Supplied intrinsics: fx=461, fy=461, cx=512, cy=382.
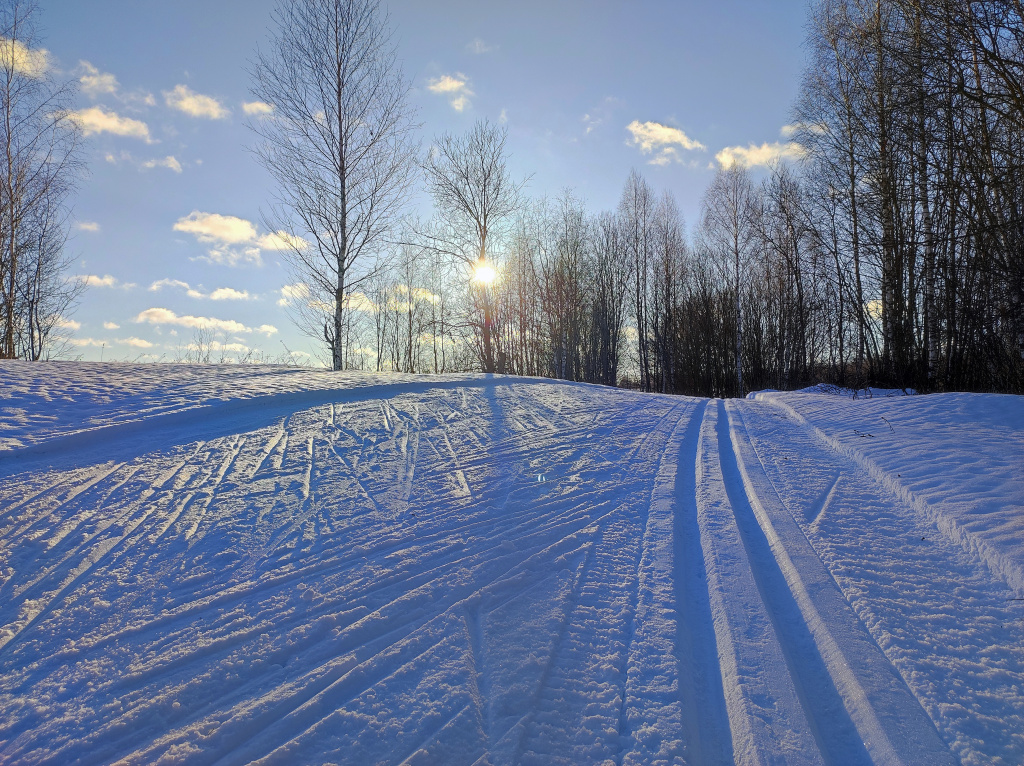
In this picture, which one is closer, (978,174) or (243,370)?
(978,174)

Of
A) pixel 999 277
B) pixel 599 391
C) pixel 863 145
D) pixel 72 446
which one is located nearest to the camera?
pixel 72 446

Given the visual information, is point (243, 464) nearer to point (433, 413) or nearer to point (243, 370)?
point (433, 413)

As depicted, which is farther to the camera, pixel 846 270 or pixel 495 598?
pixel 846 270

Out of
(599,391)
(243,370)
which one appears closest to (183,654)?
(243,370)

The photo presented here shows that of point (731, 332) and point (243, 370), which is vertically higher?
point (731, 332)

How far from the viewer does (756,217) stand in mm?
22531

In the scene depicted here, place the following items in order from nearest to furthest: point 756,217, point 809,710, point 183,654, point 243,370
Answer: point 809,710, point 183,654, point 243,370, point 756,217

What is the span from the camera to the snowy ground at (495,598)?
72.9 inches

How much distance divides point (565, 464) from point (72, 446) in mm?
5009

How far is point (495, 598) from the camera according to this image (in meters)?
2.72

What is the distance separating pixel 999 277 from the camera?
779cm

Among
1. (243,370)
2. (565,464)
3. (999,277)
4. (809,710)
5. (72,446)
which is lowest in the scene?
(809,710)

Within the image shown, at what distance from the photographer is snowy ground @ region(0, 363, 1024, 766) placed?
185cm

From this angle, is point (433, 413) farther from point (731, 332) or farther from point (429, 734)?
point (731, 332)
